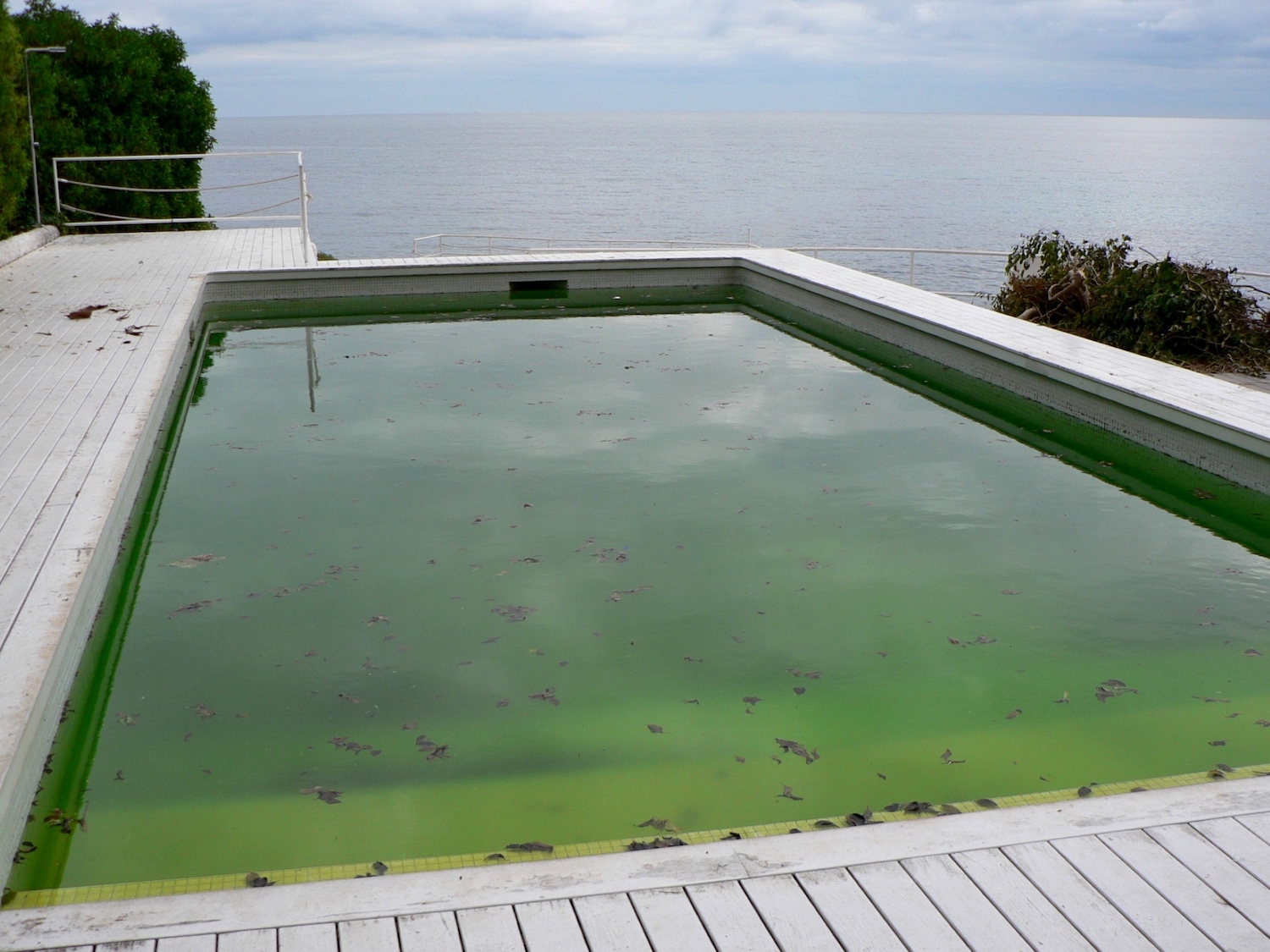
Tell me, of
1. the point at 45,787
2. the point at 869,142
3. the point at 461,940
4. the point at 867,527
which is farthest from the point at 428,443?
the point at 869,142

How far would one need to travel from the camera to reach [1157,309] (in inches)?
266

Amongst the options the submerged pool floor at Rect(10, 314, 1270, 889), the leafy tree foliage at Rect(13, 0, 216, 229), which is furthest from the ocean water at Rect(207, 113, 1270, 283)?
the submerged pool floor at Rect(10, 314, 1270, 889)

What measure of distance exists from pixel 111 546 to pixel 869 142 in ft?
427

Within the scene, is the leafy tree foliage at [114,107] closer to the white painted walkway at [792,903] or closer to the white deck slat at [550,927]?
the white painted walkway at [792,903]

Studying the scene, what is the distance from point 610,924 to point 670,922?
0.09 m

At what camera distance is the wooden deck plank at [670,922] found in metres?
1.69

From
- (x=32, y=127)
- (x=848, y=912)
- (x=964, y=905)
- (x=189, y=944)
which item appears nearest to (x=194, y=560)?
(x=189, y=944)

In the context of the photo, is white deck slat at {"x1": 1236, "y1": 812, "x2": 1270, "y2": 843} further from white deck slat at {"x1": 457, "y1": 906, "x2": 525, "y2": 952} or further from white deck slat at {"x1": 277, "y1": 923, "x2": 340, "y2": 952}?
white deck slat at {"x1": 277, "y1": 923, "x2": 340, "y2": 952}

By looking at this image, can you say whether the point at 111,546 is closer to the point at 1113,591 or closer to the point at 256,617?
the point at 256,617

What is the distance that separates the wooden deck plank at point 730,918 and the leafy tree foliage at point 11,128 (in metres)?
9.35

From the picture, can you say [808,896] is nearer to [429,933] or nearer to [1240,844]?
[429,933]

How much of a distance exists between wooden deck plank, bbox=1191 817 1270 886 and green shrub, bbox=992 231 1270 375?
514cm

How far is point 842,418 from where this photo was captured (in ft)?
18.4

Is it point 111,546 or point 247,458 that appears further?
point 247,458
